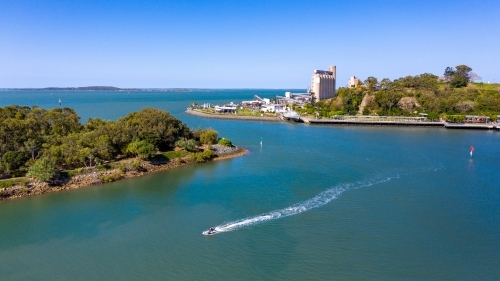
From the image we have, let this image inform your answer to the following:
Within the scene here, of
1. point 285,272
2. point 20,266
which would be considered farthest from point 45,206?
point 285,272

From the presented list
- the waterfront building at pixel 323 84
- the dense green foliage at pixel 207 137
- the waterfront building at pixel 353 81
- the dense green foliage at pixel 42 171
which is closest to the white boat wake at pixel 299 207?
the dense green foliage at pixel 42 171

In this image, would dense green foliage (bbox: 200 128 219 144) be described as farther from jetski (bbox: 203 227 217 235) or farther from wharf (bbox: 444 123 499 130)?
wharf (bbox: 444 123 499 130)

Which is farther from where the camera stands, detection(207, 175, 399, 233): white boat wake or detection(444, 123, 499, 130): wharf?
detection(444, 123, 499, 130): wharf

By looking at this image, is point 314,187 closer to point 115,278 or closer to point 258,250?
point 258,250

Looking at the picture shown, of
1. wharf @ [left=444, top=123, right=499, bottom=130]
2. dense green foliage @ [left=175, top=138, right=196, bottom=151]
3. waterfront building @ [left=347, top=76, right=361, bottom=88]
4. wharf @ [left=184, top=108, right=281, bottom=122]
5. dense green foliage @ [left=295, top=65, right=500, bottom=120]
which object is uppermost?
waterfront building @ [left=347, top=76, right=361, bottom=88]

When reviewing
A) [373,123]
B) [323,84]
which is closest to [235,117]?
[373,123]

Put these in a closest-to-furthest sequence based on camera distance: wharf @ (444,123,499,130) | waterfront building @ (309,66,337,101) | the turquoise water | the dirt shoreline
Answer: the turquoise water
the dirt shoreline
wharf @ (444,123,499,130)
waterfront building @ (309,66,337,101)

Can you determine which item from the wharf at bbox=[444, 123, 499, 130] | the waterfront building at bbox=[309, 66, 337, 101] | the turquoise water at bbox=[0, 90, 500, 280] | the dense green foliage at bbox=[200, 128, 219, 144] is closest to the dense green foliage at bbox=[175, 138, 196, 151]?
the turquoise water at bbox=[0, 90, 500, 280]
